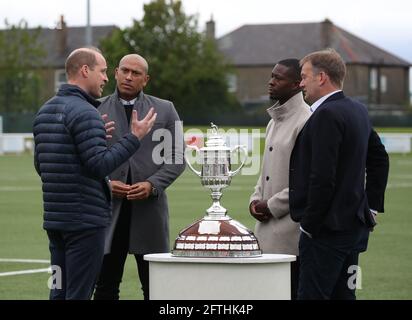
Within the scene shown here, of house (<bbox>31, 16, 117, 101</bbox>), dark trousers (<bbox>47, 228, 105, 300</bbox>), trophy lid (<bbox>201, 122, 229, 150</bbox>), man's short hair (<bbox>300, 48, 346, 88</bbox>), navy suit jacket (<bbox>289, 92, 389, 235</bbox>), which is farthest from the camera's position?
house (<bbox>31, 16, 117, 101</bbox>)

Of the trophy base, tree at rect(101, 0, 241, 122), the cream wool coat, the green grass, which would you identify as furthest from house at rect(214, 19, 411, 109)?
the trophy base

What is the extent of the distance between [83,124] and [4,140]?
4860 cm

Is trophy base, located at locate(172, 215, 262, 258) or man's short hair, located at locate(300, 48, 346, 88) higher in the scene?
man's short hair, located at locate(300, 48, 346, 88)

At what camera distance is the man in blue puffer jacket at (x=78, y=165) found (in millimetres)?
8055

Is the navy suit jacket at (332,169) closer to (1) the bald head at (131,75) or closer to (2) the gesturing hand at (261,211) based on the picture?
(2) the gesturing hand at (261,211)

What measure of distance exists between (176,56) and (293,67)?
8360 cm

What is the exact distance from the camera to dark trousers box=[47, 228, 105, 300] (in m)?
8.18

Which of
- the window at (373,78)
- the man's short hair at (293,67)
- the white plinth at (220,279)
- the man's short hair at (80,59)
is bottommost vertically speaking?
the window at (373,78)

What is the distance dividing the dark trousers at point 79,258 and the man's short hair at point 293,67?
5.99 feet

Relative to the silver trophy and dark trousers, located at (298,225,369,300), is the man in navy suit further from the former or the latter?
the silver trophy

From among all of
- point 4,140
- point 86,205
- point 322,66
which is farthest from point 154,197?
point 4,140

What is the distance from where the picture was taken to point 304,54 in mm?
113562

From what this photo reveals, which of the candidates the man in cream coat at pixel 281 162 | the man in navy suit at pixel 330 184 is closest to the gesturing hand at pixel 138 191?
the man in cream coat at pixel 281 162

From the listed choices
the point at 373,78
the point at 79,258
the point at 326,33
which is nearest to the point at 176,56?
the point at 326,33
